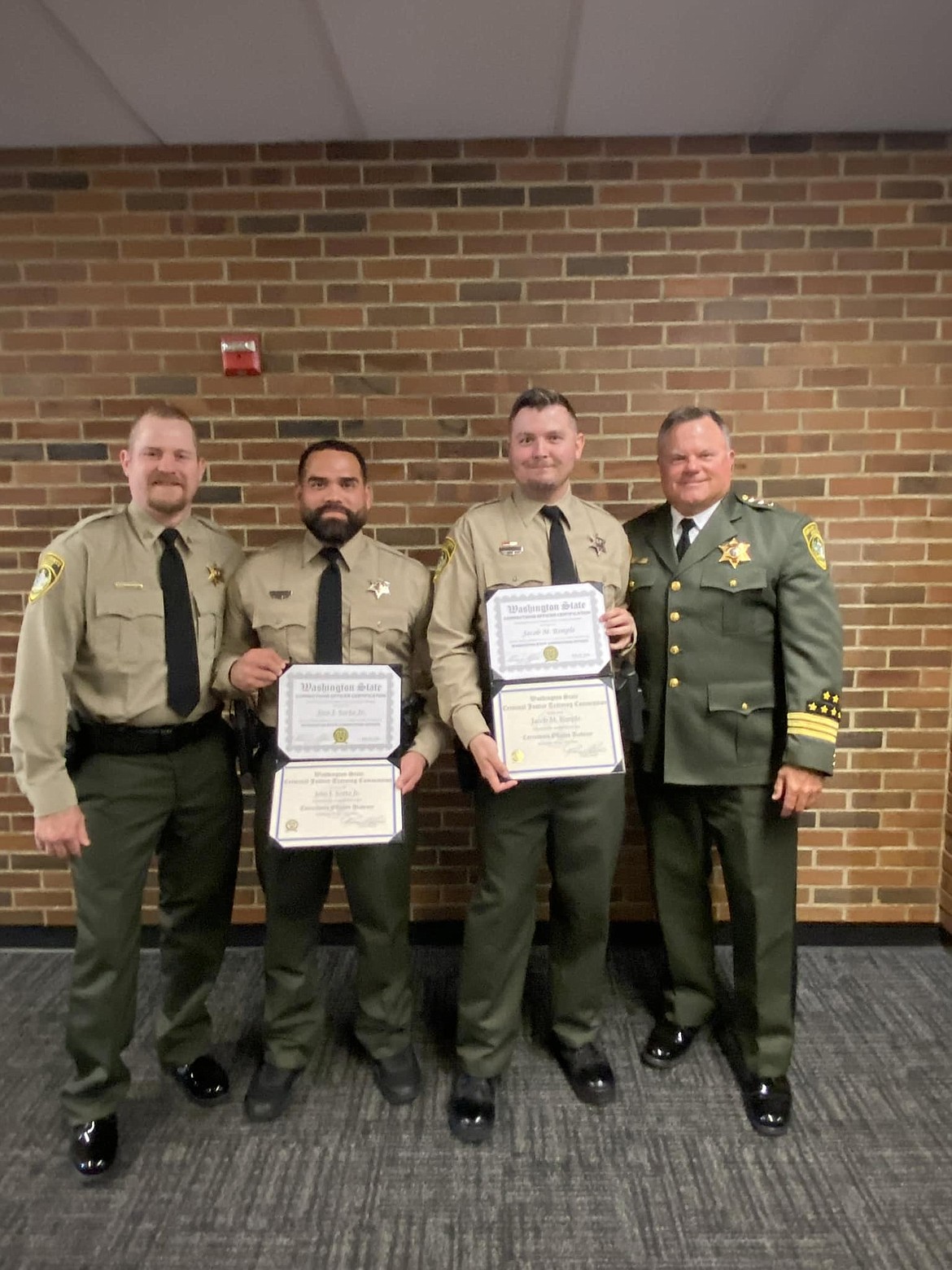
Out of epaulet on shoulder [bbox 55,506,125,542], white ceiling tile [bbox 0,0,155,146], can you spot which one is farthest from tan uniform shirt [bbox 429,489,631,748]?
white ceiling tile [bbox 0,0,155,146]

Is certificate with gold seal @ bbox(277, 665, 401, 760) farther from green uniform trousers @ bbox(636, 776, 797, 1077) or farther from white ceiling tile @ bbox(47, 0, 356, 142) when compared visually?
white ceiling tile @ bbox(47, 0, 356, 142)

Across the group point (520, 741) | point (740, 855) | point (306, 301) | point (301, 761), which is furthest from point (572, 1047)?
point (306, 301)

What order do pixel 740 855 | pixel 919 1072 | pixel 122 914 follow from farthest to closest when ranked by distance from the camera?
pixel 919 1072
pixel 740 855
pixel 122 914

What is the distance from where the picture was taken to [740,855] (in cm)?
197

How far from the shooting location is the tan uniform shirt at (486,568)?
190 centimetres

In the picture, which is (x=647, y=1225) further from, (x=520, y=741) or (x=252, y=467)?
(x=252, y=467)

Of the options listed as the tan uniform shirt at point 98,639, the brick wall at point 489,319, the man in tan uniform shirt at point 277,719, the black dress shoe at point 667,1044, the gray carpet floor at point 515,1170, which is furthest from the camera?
the brick wall at point 489,319

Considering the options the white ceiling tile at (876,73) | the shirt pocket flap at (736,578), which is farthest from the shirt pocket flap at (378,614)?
the white ceiling tile at (876,73)

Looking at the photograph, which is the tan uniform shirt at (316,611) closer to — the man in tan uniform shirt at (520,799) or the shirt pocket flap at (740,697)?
the man in tan uniform shirt at (520,799)

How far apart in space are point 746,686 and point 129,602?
1.59 m

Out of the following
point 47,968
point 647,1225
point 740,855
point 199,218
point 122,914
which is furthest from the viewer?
point 47,968

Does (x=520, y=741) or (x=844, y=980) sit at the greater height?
(x=520, y=741)

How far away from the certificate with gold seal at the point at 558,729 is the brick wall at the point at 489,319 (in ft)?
3.17

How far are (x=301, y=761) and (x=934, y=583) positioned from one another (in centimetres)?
226
